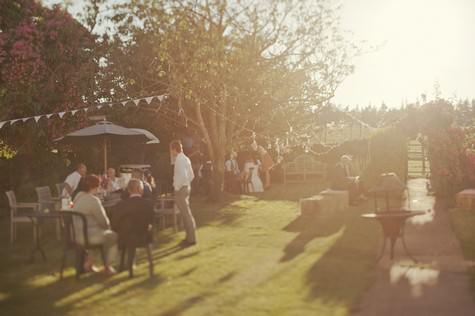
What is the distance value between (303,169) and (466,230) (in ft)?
55.1

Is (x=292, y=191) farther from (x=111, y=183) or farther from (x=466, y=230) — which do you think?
(x=466, y=230)

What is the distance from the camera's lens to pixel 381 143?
19.9 m

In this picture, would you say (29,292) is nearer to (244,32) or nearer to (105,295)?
(105,295)

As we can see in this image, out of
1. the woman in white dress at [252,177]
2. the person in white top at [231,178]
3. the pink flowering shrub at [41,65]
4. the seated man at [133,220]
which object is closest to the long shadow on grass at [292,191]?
the woman in white dress at [252,177]

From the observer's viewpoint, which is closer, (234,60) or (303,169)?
(234,60)

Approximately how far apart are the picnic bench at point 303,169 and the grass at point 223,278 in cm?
1534

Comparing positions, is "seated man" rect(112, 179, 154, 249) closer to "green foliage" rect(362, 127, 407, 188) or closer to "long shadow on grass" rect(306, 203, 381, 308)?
"long shadow on grass" rect(306, 203, 381, 308)

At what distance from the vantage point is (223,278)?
26.6 ft

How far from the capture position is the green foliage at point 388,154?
19.8 metres

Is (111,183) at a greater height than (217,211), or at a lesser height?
greater

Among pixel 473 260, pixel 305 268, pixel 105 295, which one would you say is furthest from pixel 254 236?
pixel 105 295

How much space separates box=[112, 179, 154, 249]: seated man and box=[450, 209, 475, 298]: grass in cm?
397

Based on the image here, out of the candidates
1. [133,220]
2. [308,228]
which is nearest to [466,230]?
[308,228]

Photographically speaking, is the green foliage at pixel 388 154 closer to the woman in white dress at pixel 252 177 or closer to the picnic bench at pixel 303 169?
the woman in white dress at pixel 252 177
